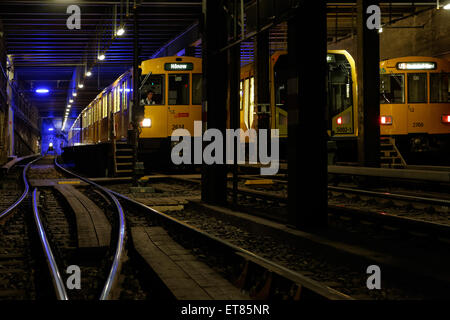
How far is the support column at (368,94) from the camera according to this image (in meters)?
12.5

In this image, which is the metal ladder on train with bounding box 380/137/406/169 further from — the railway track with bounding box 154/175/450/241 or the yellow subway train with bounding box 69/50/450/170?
the railway track with bounding box 154/175/450/241

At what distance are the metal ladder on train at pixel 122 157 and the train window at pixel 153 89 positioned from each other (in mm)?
1556

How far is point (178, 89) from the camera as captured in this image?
1717 cm

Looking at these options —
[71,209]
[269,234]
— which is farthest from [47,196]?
[269,234]

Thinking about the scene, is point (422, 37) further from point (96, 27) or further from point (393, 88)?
point (96, 27)

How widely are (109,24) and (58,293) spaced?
747 inches

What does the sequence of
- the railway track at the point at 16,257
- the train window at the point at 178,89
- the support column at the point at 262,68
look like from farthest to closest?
the train window at the point at 178,89 → the support column at the point at 262,68 → the railway track at the point at 16,257

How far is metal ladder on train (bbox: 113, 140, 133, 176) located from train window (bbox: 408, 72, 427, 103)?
9.04 m

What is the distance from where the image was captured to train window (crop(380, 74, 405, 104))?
1741cm

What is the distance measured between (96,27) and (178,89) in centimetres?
732

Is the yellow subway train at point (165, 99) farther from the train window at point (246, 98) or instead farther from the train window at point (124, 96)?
the train window at point (246, 98)

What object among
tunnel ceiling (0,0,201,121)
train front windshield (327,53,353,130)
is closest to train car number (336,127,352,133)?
train front windshield (327,53,353,130)

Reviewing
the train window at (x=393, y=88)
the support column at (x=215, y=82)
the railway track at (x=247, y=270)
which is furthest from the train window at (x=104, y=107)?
the railway track at (x=247, y=270)

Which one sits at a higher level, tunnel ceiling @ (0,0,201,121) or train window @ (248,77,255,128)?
tunnel ceiling @ (0,0,201,121)
